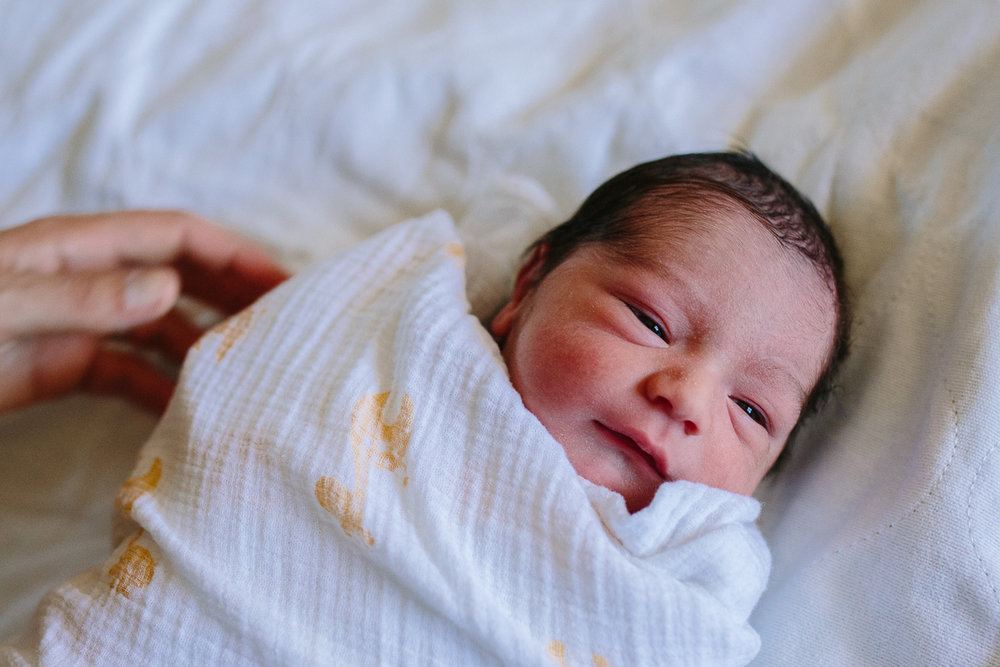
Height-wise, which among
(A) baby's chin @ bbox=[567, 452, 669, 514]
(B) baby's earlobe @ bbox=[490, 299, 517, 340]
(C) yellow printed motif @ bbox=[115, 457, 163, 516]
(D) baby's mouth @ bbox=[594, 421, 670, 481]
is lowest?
(C) yellow printed motif @ bbox=[115, 457, 163, 516]

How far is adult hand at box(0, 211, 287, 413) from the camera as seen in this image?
917 mm

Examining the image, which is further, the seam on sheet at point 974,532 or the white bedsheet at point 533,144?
the white bedsheet at point 533,144

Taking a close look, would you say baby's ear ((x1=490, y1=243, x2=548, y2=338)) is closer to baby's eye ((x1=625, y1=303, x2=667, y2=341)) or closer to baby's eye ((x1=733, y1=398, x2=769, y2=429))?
baby's eye ((x1=625, y1=303, x2=667, y2=341))

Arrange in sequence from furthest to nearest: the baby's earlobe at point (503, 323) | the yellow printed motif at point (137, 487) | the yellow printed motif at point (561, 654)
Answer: the baby's earlobe at point (503, 323), the yellow printed motif at point (137, 487), the yellow printed motif at point (561, 654)

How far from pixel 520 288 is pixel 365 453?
330 millimetres

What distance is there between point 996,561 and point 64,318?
1046 mm

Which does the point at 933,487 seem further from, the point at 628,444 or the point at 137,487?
the point at 137,487

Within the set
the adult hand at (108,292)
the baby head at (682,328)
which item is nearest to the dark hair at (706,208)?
the baby head at (682,328)

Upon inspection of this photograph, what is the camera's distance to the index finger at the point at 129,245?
1.07m

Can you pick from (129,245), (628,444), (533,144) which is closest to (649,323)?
(628,444)

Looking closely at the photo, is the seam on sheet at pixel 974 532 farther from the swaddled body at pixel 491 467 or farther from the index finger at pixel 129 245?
the index finger at pixel 129 245

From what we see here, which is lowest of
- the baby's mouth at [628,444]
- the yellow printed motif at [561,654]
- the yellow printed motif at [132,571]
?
the yellow printed motif at [561,654]

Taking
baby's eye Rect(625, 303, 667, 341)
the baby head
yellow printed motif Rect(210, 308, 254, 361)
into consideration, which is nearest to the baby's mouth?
the baby head

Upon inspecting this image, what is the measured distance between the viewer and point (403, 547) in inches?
30.9
